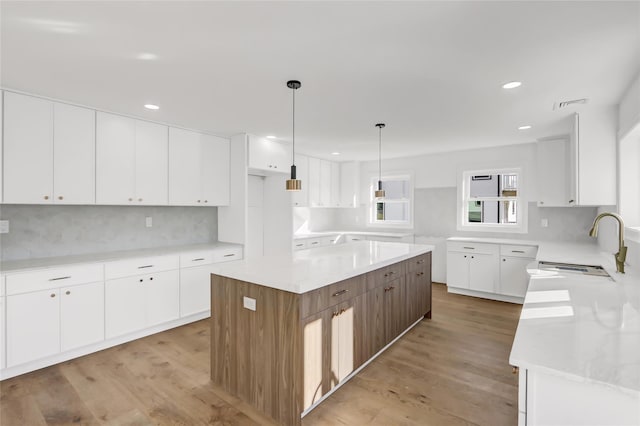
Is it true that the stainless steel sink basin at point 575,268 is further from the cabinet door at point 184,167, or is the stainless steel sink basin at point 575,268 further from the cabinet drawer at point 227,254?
the cabinet door at point 184,167

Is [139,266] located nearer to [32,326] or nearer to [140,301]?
[140,301]

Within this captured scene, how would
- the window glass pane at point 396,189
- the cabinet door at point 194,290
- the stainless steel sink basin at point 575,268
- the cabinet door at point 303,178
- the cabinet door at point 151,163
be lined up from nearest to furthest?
1. the stainless steel sink basin at point 575,268
2. the cabinet door at point 151,163
3. the cabinet door at point 194,290
4. the cabinet door at point 303,178
5. the window glass pane at point 396,189

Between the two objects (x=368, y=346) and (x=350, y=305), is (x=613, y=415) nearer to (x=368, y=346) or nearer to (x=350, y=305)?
(x=350, y=305)

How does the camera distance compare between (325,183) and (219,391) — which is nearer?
(219,391)

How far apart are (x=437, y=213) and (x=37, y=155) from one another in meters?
5.42

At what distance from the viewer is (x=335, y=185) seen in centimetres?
642

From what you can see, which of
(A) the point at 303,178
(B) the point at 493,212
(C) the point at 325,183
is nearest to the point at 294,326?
(A) the point at 303,178

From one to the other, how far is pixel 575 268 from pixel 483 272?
1.96 m

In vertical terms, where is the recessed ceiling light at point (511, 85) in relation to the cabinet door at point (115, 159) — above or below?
above

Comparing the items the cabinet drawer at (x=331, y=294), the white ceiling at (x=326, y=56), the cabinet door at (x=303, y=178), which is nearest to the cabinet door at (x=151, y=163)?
the white ceiling at (x=326, y=56)

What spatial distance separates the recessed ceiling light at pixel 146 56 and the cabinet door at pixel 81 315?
2091 mm

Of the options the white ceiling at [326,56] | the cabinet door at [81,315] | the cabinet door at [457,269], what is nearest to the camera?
the white ceiling at [326,56]

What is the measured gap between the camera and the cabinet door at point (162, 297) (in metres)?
3.29

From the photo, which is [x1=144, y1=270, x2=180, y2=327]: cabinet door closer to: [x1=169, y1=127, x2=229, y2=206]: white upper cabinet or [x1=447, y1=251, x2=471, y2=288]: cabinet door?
[x1=169, y1=127, x2=229, y2=206]: white upper cabinet
